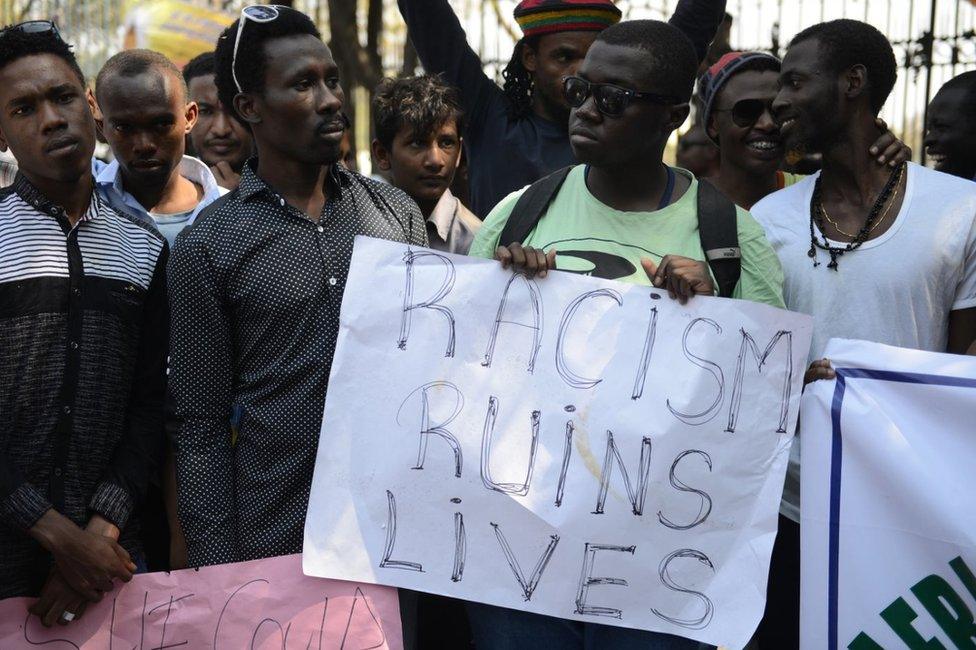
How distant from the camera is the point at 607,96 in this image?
9.43 ft

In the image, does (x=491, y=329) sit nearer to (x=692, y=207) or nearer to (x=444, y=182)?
(x=692, y=207)

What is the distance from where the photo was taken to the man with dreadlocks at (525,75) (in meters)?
4.14

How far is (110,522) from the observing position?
2.93 m

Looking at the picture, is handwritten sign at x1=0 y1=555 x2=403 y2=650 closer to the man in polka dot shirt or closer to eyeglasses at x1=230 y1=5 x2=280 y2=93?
the man in polka dot shirt

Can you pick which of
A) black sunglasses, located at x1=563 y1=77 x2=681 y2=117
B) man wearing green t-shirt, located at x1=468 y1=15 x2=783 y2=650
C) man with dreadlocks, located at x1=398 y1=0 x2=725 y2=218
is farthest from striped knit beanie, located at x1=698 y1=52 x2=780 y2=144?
black sunglasses, located at x1=563 y1=77 x2=681 y2=117

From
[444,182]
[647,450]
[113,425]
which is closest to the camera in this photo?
[647,450]

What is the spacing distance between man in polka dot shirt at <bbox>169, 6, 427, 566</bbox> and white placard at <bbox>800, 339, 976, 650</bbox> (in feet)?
4.19

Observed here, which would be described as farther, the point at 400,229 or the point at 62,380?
the point at 400,229

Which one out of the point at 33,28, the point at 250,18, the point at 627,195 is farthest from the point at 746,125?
the point at 33,28

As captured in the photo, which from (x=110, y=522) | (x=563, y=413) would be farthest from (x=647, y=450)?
(x=110, y=522)

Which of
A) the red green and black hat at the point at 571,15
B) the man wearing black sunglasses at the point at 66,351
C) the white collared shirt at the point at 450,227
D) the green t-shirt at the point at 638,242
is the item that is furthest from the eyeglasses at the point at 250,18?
the red green and black hat at the point at 571,15

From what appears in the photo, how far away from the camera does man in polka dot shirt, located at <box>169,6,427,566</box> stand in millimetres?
2783

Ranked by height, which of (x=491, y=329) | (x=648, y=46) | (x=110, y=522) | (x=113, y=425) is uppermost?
(x=648, y=46)

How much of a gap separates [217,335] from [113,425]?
0.45m
